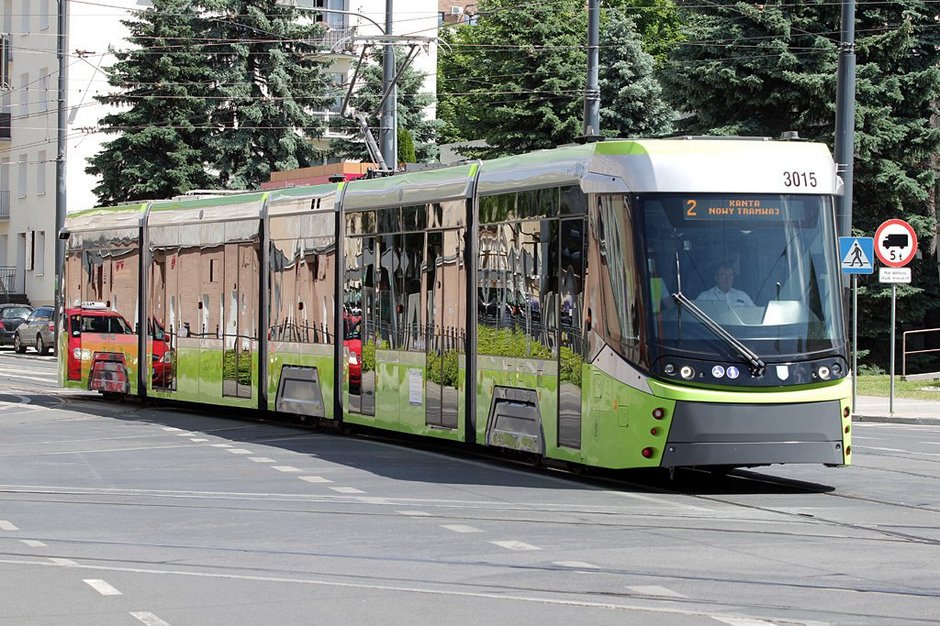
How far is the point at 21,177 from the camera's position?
72375 mm

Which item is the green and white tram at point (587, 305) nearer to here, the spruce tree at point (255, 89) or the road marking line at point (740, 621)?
the road marking line at point (740, 621)

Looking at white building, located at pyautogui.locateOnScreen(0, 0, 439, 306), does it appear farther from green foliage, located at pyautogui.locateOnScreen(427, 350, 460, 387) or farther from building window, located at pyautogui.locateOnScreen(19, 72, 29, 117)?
green foliage, located at pyautogui.locateOnScreen(427, 350, 460, 387)

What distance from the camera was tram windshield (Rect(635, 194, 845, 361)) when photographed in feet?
47.6

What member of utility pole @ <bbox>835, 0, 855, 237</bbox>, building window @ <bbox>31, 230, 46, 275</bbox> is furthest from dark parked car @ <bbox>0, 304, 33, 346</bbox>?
utility pole @ <bbox>835, 0, 855, 237</bbox>

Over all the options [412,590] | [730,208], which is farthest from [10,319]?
[412,590]

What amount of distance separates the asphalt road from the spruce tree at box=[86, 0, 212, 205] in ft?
126

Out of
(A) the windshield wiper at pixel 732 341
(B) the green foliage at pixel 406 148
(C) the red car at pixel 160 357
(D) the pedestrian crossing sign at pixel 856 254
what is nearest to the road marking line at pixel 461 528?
(A) the windshield wiper at pixel 732 341

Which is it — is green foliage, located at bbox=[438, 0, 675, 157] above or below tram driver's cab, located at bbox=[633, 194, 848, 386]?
above

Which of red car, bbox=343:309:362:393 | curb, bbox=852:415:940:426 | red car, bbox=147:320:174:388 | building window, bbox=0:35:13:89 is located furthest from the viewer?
building window, bbox=0:35:13:89

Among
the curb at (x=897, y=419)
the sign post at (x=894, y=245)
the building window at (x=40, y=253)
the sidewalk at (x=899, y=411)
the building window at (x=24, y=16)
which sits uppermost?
the building window at (x=24, y=16)

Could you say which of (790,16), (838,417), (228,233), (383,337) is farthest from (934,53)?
(838,417)

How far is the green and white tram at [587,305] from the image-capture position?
14477 millimetres

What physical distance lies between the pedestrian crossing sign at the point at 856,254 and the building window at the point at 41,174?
1907 inches

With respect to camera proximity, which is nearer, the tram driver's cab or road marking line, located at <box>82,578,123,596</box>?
road marking line, located at <box>82,578,123,596</box>
